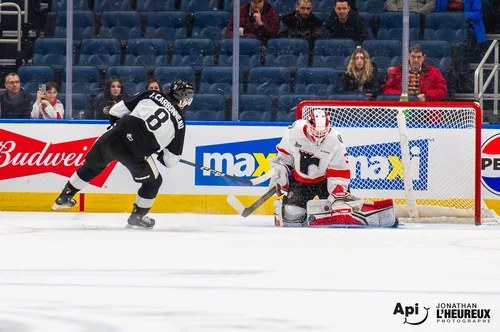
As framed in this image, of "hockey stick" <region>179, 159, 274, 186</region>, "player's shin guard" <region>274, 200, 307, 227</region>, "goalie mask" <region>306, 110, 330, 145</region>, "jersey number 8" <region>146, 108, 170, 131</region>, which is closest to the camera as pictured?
"jersey number 8" <region>146, 108, 170, 131</region>

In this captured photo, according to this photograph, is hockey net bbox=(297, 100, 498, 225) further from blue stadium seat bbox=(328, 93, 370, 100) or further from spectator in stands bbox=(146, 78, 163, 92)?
spectator in stands bbox=(146, 78, 163, 92)

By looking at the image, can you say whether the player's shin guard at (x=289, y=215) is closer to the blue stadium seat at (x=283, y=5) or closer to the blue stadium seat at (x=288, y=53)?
the blue stadium seat at (x=288, y=53)

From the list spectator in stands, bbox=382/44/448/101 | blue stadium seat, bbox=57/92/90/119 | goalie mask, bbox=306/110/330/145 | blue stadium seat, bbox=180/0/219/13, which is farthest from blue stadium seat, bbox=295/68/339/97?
blue stadium seat, bbox=57/92/90/119

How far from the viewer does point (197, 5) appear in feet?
26.1

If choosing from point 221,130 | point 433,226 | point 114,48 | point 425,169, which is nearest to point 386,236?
point 433,226

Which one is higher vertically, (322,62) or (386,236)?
(322,62)

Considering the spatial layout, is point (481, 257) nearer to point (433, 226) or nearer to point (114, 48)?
point (433, 226)

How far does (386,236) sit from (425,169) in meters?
1.56

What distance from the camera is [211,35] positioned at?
7.79 metres

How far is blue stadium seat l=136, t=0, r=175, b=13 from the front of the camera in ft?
26.0

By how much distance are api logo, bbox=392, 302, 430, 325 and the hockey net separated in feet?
13.2

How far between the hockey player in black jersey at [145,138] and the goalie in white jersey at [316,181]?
739 millimetres

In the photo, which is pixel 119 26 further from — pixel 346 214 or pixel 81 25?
pixel 346 214

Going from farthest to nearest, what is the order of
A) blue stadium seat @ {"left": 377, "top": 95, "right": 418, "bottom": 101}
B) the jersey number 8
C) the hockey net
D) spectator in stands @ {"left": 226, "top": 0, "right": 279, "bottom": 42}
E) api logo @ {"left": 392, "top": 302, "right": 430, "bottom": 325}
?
spectator in stands @ {"left": 226, "top": 0, "right": 279, "bottom": 42}
blue stadium seat @ {"left": 377, "top": 95, "right": 418, "bottom": 101}
the hockey net
the jersey number 8
api logo @ {"left": 392, "top": 302, "right": 430, "bottom": 325}
